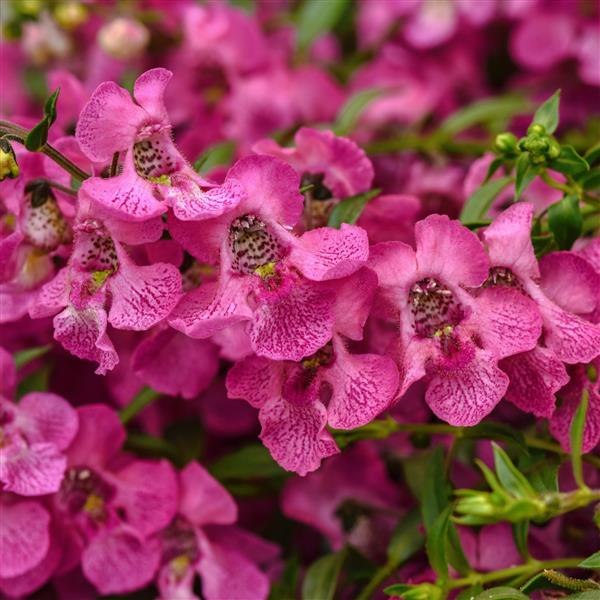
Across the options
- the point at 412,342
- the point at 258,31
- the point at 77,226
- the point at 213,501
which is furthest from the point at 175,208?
the point at 258,31

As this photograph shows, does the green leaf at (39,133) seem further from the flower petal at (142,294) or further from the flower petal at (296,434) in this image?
the flower petal at (296,434)

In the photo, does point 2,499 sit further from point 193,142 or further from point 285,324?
point 193,142

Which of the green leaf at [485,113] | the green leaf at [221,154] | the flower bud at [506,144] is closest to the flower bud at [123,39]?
the green leaf at [221,154]

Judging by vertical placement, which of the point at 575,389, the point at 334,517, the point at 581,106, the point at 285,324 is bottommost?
the point at 334,517

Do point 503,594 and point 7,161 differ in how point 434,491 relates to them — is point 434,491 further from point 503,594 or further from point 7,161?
point 7,161

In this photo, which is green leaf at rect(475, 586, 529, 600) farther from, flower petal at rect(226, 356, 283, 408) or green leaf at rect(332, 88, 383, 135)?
green leaf at rect(332, 88, 383, 135)
